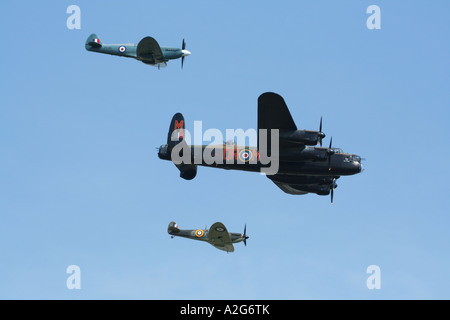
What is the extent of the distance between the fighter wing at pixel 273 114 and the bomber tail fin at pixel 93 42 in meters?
23.7

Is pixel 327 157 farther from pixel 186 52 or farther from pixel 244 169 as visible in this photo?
pixel 186 52

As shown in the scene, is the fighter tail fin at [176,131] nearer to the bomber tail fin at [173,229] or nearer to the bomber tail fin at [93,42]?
the bomber tail fin at [173,229]

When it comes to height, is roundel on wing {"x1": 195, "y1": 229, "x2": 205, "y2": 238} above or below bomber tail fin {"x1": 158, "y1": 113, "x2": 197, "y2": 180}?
below

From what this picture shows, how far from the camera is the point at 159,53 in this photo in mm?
46344

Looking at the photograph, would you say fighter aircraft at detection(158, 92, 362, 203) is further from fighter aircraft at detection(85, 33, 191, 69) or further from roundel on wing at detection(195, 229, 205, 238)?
fighter aircraft at detection(85, 33, 191, 69)

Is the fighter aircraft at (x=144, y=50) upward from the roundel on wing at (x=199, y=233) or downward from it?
upward

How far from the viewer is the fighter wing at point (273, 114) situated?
30.3 metres

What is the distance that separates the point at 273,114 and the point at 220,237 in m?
13.5

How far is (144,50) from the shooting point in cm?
4594

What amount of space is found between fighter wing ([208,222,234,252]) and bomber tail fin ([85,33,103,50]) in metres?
20.1

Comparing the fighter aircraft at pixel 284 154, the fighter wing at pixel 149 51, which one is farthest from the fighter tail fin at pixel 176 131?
the fighter wing at pixel 149 51

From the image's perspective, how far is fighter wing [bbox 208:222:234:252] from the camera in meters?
40.1

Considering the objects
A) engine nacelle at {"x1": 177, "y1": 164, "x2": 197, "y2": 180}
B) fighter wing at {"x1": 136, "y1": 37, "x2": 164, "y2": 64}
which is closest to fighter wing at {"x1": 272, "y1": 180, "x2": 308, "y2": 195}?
engine nacelle at {"x1": 177, "y1": 164, "x2": 197, "y2": 180}

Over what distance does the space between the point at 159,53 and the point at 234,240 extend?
1618cm
